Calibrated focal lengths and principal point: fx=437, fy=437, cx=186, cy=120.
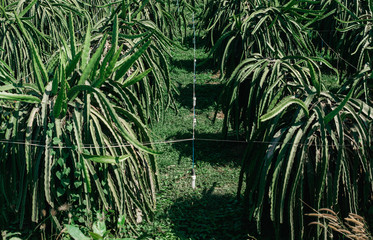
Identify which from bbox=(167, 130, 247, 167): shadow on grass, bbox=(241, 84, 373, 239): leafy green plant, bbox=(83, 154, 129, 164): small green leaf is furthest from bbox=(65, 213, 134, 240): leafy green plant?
bbox=(167, 130, 247, 167): shadow on grass

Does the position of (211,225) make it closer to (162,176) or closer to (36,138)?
(162,176)

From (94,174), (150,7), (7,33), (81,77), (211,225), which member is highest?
(150,7)

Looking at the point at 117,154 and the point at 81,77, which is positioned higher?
the point at 81,77

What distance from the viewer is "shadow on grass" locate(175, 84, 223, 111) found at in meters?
7.66

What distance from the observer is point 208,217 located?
14.0 ft

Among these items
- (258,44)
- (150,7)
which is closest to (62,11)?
(150,7)

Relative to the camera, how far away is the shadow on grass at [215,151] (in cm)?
560

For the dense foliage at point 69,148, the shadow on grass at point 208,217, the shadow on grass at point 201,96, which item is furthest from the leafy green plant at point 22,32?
the shadow on grass at point 201,96

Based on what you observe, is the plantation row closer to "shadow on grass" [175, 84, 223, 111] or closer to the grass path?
the grass path

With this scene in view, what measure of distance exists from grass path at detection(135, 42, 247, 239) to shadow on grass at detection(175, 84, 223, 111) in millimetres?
26

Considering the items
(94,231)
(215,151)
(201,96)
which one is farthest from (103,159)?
(201,96)

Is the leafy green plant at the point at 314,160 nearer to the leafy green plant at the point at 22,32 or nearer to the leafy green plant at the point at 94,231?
the leafy green plant at the point at 94,231

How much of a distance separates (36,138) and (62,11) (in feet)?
13.6

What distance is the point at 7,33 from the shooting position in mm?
5406
